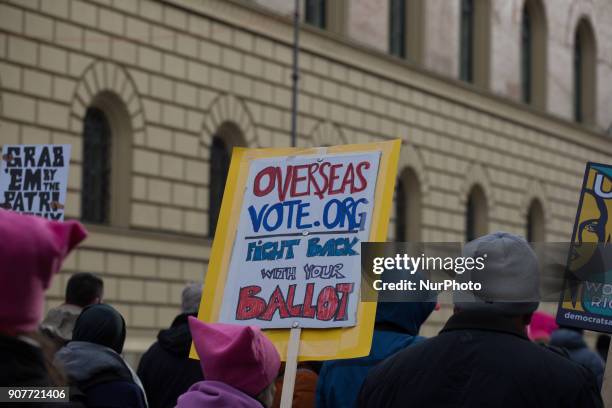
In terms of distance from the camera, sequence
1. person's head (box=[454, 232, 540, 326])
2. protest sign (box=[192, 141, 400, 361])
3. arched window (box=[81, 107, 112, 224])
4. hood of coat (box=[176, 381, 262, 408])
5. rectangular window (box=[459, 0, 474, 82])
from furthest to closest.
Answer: rectangular window (box=[459, 0, 474, 82]) < arched window (box=[81, 107, 112, 224]) < protest sign (box=[192, 141, 400, 361]) < hood of coat (box=[176, 381, 262, 408]) < person's head (box=[454, 232, 540, 326])

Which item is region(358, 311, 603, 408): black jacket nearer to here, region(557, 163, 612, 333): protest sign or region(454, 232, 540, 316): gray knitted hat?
region(454, 232, 540, 316): gray knitted hat

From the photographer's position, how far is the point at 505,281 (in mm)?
3811

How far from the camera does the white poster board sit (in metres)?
5.41

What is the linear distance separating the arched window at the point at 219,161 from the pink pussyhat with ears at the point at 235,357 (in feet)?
53.3

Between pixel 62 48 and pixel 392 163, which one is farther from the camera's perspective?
pixel 62 48

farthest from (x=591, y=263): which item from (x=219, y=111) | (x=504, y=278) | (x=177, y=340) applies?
(x=219, y=111)

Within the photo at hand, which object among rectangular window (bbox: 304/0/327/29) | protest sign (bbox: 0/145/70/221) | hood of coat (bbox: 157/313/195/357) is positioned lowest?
hood of coat (bbox: 157/313/195/357)

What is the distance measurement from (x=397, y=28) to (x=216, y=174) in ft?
21.3

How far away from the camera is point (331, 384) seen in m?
5.55

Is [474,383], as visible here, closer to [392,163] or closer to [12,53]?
[392,163]

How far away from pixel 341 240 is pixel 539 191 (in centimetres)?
2514

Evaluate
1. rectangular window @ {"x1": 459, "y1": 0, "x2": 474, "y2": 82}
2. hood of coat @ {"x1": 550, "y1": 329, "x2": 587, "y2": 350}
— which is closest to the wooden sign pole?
hood of coat @ {"x1": 550, "y1": 329, "x2": 587, "y2": 350}

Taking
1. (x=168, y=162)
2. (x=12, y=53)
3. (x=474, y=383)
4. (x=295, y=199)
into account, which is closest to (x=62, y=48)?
(x=12, y=53)

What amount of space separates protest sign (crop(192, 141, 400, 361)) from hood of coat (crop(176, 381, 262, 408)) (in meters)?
0.89
